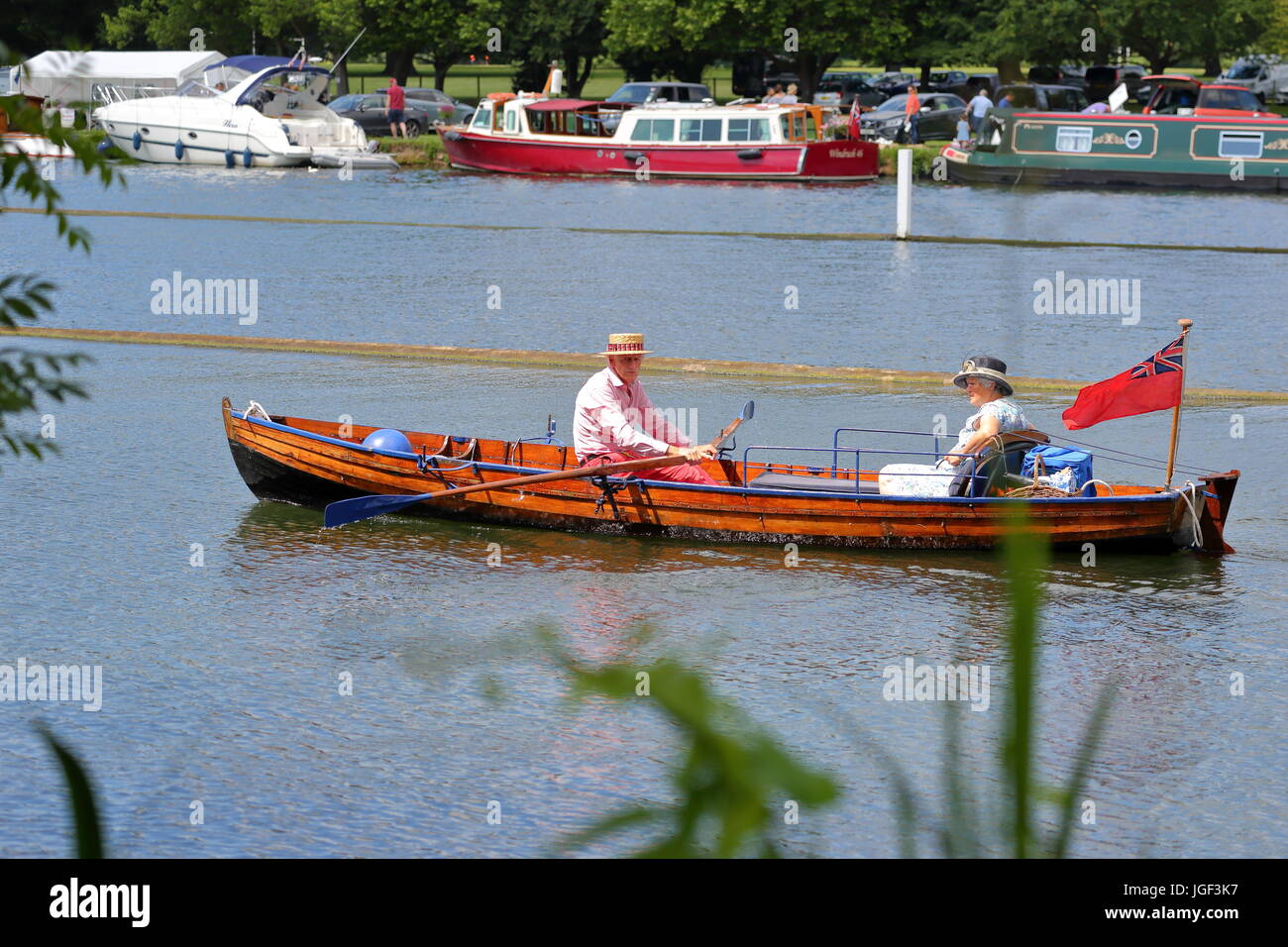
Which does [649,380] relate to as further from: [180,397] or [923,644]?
[923,644]

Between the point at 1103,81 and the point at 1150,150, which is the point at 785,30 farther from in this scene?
the point at 1150,150

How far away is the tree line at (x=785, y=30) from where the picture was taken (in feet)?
174

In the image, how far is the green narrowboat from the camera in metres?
39.3

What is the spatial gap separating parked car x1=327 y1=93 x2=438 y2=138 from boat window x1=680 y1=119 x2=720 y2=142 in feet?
40.3

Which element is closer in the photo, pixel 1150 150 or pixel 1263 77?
pixel 1150 150

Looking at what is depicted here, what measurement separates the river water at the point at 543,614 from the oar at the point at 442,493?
0.22m

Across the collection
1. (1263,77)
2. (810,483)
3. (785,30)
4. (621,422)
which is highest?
(785,30)

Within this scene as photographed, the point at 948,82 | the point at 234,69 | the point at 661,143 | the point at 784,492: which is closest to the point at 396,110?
the point at 234,69

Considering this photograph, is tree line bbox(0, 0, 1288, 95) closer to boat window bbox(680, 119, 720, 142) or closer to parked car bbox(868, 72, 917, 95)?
parked car bbox(868, 72, 917, 95)

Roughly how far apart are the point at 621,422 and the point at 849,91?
158 feet

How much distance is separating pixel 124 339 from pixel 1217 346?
1376cm

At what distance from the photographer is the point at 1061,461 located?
12.4 meters

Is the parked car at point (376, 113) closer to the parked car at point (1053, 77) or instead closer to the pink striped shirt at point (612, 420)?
the parked car at point (1053, 77)

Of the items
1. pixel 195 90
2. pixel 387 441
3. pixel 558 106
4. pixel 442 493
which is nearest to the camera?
pixel 442 493
